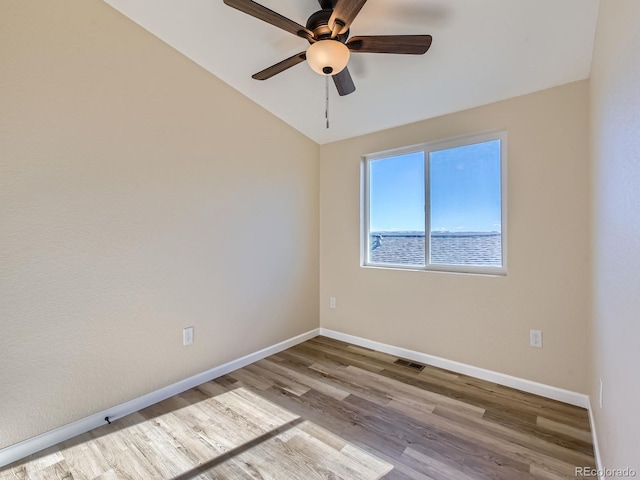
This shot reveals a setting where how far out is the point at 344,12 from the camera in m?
1.36

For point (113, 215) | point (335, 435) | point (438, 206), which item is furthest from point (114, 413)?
point (438, 206)

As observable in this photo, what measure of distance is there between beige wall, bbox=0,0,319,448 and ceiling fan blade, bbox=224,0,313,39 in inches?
42.8

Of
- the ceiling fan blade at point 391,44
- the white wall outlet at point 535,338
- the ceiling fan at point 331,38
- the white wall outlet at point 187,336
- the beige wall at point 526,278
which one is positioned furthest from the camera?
the white wall outlet at point 187,336

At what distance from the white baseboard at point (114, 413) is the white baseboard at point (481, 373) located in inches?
40.6

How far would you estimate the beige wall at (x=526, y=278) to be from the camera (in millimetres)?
2043

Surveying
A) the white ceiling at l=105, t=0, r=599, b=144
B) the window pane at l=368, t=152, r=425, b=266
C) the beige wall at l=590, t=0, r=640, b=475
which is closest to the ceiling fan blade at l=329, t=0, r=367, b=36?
the white ceiling at l=105, t=0, r=599, b=144

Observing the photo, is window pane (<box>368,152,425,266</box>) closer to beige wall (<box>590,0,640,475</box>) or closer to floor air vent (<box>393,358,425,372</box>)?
floor air vent (<box>393,358,425,372</box>)

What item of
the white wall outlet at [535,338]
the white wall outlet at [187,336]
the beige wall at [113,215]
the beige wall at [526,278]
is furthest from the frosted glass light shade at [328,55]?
the white wall outlet at [535,338]

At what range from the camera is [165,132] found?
2.18 metres

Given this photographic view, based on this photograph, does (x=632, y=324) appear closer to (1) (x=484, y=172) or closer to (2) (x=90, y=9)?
(1) (x=484, y=172)

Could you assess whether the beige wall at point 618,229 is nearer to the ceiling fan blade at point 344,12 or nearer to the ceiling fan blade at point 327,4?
the ceiling fan blade at point 344,12

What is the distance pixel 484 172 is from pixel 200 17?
7.78 ft

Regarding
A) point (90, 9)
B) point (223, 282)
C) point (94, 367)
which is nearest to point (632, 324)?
point (223, 282)

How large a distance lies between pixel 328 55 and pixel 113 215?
64.5 inches
